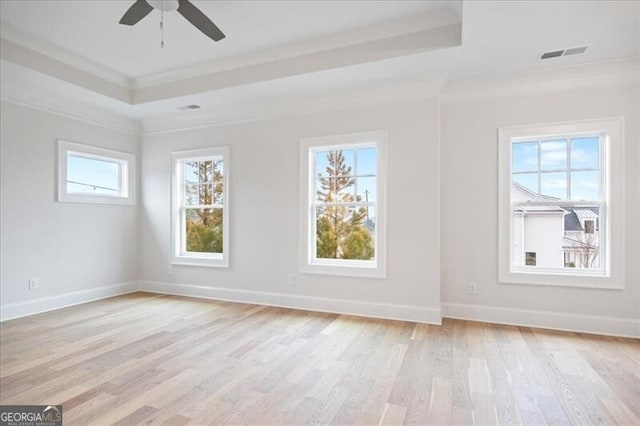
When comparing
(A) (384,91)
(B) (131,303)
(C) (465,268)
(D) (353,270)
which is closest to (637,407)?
(C) (465,268)

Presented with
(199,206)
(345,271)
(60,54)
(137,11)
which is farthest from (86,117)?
(345,271)

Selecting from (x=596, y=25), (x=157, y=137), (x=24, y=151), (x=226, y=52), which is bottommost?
(x=24, y=151)

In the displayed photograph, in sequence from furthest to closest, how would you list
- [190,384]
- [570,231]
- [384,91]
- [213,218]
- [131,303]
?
[213,218] → [131,303] → [384,91] → [570,231] → [190,384]

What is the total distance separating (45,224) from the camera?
172 inches

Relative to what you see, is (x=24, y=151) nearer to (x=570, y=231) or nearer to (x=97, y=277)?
(x=97, y=277)

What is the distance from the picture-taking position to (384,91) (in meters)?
4.09

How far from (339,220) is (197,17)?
2732 mm

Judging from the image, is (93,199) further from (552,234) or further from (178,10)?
(552,234)

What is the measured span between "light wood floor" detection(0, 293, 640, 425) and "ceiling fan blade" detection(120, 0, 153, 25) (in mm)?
2684

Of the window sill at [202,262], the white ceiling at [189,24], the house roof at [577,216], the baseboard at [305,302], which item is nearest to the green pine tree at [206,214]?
the window sill at [202,262]

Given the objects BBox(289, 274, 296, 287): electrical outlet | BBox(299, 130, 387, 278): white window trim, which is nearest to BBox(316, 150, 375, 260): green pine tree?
BBox(299, 130, 387, 278): white window trim

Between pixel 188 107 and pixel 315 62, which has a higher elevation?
pixel 315 62

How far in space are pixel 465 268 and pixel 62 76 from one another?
202 inches

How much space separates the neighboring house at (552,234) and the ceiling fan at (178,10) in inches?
139
